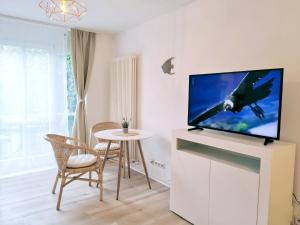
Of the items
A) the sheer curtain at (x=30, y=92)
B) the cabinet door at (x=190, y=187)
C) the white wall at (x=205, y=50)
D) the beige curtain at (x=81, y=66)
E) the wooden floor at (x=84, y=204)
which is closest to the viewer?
the white wall at (x=205, y=50)

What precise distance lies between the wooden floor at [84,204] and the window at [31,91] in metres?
0.45

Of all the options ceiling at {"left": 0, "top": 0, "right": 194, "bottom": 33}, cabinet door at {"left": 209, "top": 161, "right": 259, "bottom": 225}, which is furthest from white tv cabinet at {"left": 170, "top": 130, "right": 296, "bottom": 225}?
ceiling at {"left": 0, "top": 0, "right": 194, "bottom": 33}

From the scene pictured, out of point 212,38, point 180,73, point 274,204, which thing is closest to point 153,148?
point 180,73

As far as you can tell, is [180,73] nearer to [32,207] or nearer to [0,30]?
[32,207]

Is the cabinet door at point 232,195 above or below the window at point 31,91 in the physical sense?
below

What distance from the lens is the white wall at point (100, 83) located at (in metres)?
4.34

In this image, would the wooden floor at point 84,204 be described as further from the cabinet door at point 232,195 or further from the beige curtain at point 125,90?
the beige curtain at point 125,90

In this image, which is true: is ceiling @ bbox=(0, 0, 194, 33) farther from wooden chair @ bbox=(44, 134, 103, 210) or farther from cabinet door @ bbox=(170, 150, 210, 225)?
cabinet door @ bbox=(170, 150, 210, 225)

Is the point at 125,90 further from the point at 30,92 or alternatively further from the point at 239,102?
the point at 239,102

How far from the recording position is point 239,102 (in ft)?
6.77

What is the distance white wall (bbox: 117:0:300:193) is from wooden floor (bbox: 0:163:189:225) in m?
0.53

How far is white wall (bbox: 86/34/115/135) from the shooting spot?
4.34m

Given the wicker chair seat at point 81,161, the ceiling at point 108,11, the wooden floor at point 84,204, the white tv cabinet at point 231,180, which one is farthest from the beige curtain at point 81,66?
the white tv cabinet at point 231,180

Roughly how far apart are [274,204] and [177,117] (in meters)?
1.60
